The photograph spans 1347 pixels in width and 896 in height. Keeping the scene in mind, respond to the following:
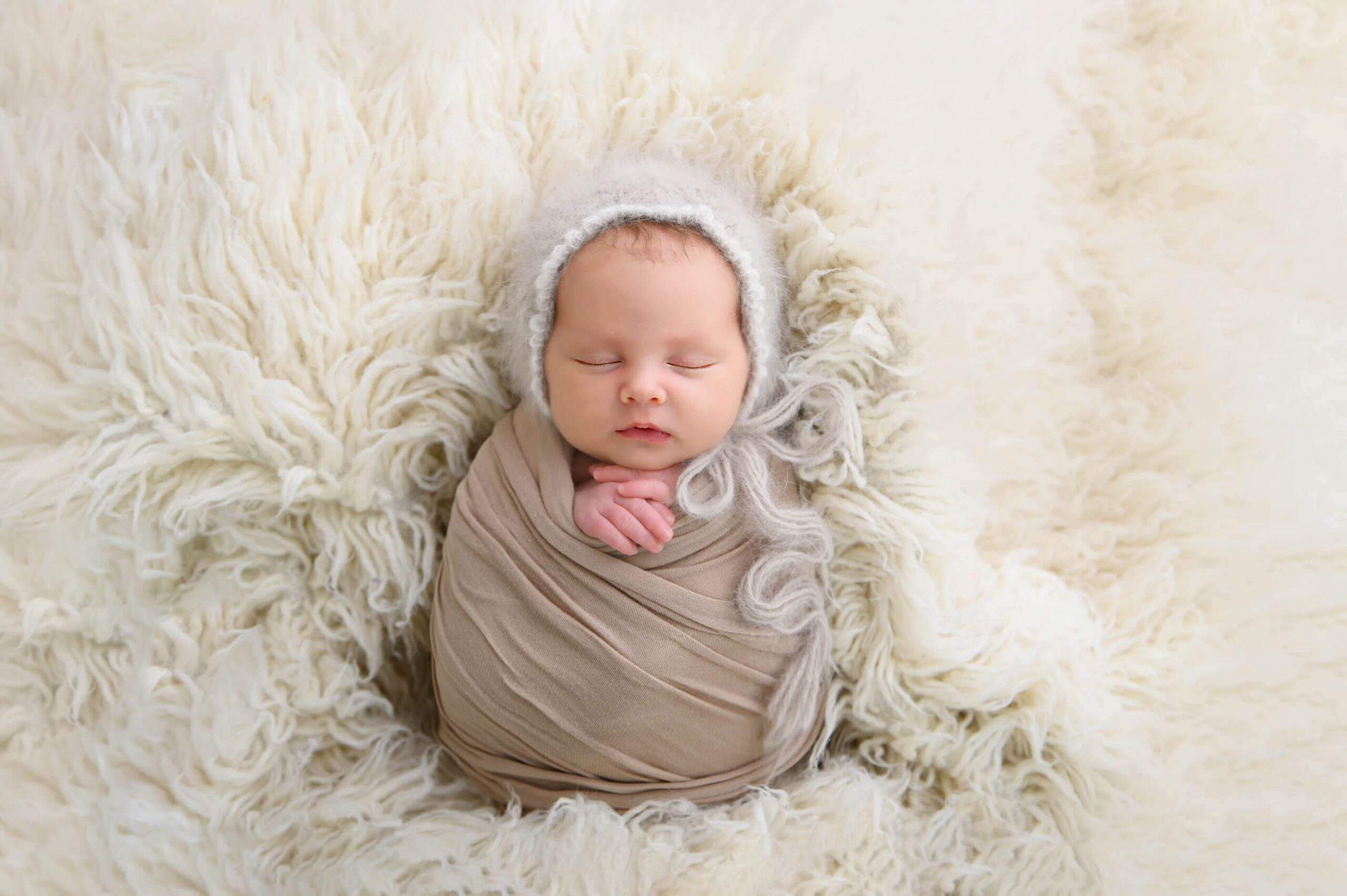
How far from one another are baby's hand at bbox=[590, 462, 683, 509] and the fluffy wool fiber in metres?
0.18

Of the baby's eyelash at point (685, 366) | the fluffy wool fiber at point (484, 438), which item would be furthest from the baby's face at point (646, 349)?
the fluffy wool fiber at point (484, 438)

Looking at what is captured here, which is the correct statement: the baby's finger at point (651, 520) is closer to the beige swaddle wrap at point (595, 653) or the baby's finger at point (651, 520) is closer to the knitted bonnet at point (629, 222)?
the beige swaddle wrap at point (595, 653)

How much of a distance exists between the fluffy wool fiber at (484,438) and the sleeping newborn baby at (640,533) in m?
0.05

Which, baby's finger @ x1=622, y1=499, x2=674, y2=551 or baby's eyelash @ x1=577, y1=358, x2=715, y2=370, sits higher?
baby's eyelash @ x1=577, y1=358, x2=715, y2=370

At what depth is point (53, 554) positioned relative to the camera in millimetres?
1061

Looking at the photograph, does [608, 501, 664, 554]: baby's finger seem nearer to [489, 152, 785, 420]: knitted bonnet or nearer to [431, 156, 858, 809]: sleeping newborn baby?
[431, 156, 858, 809]: sleeping newborn baby

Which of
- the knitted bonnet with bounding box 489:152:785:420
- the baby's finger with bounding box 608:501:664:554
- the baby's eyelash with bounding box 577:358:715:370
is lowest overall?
the baby's finger with bounding box 608:501:664:554

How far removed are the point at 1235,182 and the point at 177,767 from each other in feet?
4.84

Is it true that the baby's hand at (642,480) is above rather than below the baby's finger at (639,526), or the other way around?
above

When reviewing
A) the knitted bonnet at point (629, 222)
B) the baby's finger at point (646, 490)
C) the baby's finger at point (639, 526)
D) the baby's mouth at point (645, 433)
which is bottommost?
the baby's finger at point (639, 526)

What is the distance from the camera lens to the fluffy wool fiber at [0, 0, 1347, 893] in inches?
40.7

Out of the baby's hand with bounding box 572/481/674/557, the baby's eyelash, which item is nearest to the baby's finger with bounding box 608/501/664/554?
the baby's hand with bounding box 572/481/674/557

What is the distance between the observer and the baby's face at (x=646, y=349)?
0.98m

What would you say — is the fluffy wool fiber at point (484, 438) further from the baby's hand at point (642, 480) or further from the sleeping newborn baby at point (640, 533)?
the baby's hand at point (642, 480)
